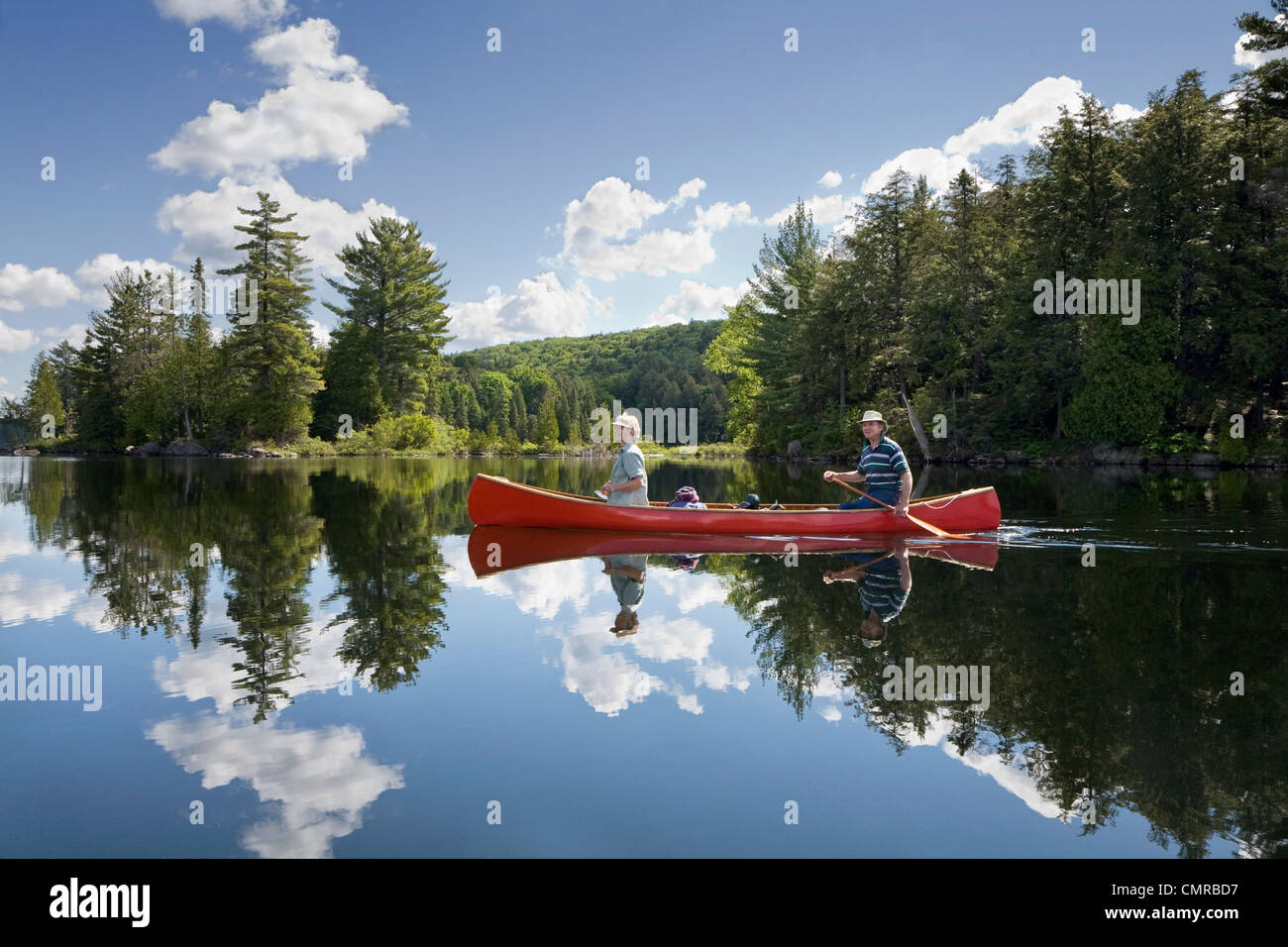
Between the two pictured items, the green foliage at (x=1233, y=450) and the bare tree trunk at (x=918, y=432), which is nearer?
the green foliage at (x=1233, y=450)

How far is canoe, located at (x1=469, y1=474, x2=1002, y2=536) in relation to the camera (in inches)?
476

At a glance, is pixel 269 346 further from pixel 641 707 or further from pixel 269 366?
pixel 641 707

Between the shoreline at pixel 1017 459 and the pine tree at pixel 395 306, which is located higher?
the pine tree at pixel 395 306

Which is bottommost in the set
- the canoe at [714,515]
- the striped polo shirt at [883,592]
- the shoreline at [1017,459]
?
the striped polo shirt at [883,592]

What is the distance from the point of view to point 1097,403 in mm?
34469

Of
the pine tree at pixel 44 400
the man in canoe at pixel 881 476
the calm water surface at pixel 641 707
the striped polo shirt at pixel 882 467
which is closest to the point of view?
the calm water surface at pixel 641 707

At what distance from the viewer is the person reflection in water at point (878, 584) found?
6.89 metres

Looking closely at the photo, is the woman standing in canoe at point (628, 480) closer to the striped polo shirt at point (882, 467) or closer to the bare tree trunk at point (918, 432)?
the striped polo shirt at point (882, 467)

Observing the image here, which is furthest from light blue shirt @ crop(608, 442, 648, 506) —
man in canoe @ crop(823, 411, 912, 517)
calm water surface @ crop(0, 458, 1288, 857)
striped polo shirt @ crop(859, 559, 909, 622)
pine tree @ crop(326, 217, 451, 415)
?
pine tree @ crop(326, 217, 451, 415)

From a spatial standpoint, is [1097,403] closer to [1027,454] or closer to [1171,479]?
[1027,454]

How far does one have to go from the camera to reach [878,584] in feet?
29.4

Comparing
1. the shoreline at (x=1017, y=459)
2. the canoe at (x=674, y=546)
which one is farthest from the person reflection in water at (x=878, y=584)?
the shoreline at (x=1017, y=459)

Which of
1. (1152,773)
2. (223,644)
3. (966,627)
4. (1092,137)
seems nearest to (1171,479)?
(1092,137)

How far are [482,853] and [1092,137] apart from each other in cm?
4225
